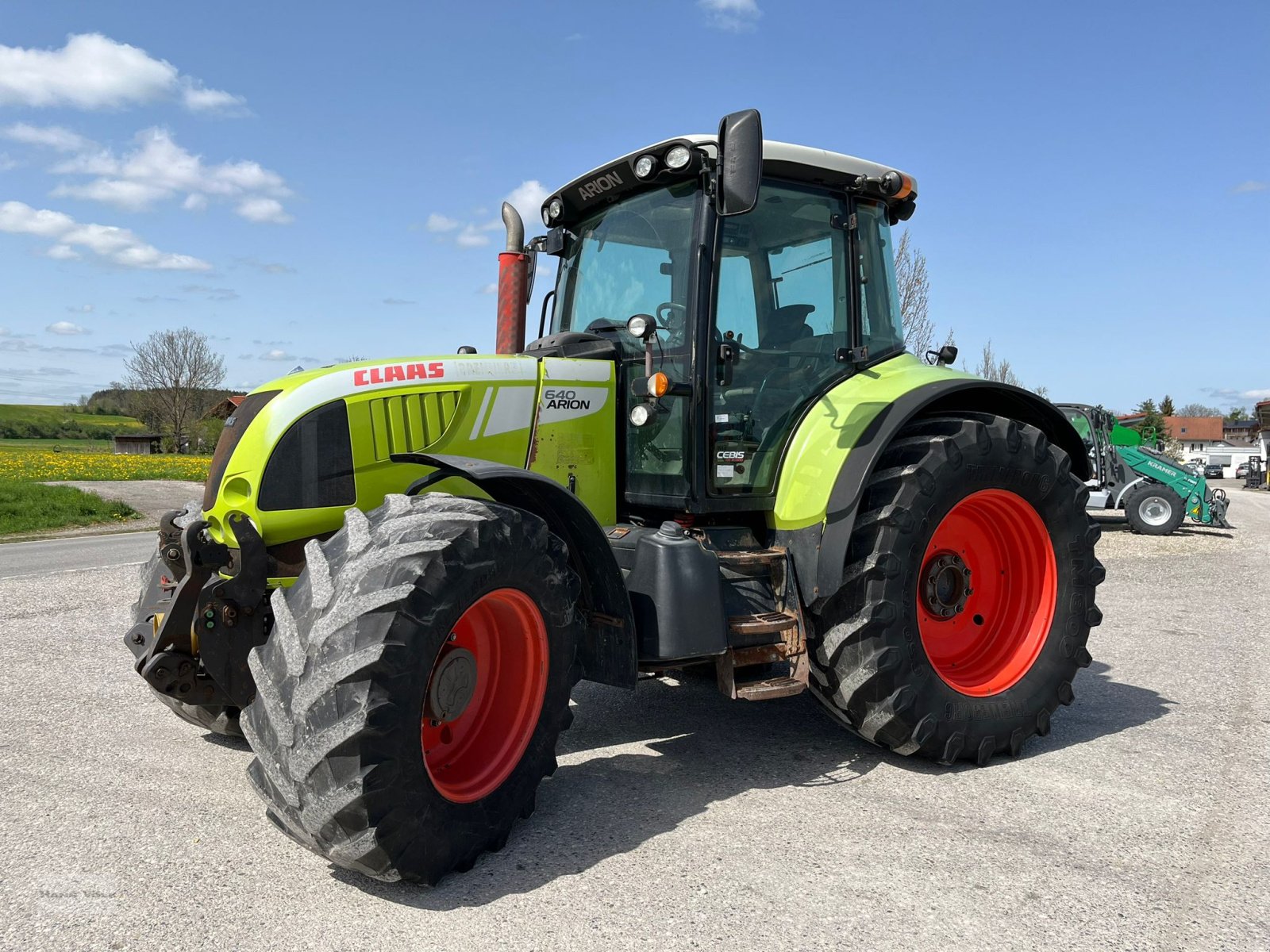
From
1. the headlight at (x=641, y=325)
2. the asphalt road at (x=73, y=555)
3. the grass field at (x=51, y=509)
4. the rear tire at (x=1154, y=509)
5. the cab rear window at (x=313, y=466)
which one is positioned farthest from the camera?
the rear tire at (x=1154, y=509)

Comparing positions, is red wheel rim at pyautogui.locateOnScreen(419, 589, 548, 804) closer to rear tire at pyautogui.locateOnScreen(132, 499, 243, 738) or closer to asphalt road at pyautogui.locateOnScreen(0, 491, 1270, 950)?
asphalt road at pyautogui.locateOnScreen(0, 491, 1270, 950)

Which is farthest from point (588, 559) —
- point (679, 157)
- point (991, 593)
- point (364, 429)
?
point (991, 593)

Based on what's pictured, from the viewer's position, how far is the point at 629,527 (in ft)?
13.5

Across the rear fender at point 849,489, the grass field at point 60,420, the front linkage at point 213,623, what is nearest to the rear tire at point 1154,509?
the rear fender at point 849,489

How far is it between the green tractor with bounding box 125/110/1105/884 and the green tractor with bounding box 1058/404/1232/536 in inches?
508

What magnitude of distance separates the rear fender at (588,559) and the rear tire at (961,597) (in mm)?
910

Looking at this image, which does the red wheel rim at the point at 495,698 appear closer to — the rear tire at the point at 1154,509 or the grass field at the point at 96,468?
the rear tire at the point at 1154,509

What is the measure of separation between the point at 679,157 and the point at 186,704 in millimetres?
3098

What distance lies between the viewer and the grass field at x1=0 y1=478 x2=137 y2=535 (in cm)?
1560

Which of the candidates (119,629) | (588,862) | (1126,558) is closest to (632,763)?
(588,862)

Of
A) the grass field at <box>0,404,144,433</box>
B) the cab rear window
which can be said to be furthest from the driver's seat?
the grass field at <box>0,404,144,433</box>

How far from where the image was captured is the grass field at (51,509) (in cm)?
1560

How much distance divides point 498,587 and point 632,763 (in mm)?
1407

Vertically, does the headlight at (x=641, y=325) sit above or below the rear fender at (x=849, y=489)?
above
